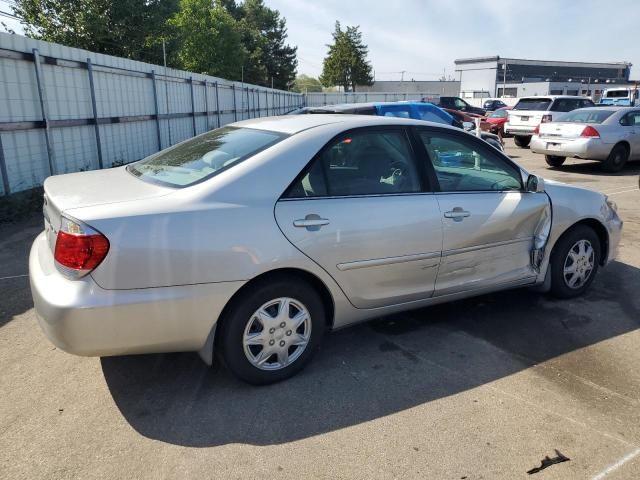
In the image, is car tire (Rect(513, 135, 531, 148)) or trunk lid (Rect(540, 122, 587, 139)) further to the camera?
car tire (Rect(513, 135, 531, 148))

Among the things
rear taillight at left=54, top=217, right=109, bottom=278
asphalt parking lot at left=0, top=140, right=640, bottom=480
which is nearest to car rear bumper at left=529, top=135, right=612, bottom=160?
asphalt parking lot at left=0, top=140, right=640, bottom=480

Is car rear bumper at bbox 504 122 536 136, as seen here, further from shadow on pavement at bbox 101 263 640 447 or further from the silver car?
the silver car

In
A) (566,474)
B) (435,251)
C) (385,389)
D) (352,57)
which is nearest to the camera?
(566,474)

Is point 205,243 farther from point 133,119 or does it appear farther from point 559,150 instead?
point 559,150

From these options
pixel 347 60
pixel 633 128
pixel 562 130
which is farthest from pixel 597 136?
pixel 347 60

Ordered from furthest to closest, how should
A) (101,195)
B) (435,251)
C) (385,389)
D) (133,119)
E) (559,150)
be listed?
1. (559,150)
2. (133,119)
3. (435,251)
4. (385,389)
5. (101,195)

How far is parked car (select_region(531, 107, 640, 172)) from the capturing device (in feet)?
40.4

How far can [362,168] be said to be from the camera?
3.54m

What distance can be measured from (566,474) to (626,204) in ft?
25.0

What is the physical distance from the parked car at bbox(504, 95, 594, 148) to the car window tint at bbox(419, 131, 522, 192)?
14.5m

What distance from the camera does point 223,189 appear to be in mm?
2959

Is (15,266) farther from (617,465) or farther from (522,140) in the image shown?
(522,140)

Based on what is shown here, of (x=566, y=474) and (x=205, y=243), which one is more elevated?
(x=205, y=243)

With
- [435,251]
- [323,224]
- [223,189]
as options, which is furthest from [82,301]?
[435,251]
